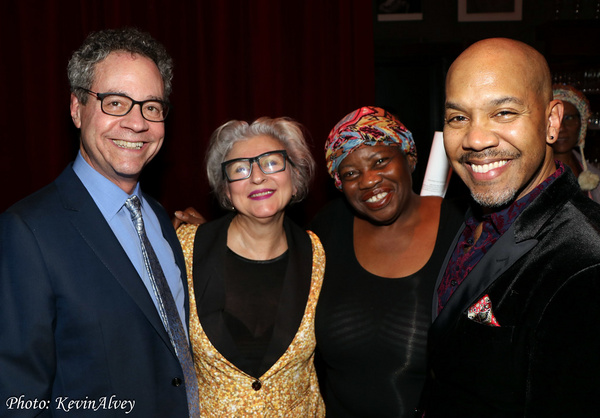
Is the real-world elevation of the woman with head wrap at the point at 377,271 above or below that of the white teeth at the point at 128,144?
below

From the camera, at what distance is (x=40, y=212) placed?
1.49 metres

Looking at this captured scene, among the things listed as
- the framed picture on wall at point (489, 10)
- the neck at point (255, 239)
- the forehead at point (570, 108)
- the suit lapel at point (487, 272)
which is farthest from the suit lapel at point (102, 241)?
the framed picture on wall at point (489, 10)

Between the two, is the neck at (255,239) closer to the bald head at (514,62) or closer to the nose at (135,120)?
the nose at (135,120)

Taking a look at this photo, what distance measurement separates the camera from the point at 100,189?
1690 mm

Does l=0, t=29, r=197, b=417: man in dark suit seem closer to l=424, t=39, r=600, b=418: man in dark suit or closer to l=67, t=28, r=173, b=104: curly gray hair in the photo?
l=67, t=28, r=173, b=104: curly gray hair

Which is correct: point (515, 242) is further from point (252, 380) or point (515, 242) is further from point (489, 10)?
point (489, 10)

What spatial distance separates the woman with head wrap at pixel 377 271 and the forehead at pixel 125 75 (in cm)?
101

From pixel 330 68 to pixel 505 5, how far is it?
2360 mm

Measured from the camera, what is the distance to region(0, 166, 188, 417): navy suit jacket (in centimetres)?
138

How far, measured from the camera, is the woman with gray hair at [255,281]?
6.82ft

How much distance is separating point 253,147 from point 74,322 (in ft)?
3.74

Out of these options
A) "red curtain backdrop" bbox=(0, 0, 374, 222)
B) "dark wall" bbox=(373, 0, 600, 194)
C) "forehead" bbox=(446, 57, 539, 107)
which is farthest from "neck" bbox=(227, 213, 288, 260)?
"dark wall" bbox=(373, 0, 600, 194)

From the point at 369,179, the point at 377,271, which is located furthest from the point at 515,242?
the point at 369,179

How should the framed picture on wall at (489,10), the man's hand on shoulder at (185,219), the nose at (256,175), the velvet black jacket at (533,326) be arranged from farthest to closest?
1. the framed picture on wall at (489,10)
2. the man's hand on shoulder at (185,219)
3. the nose at (256,175)
4. the velvet black jacket at (533,326)
